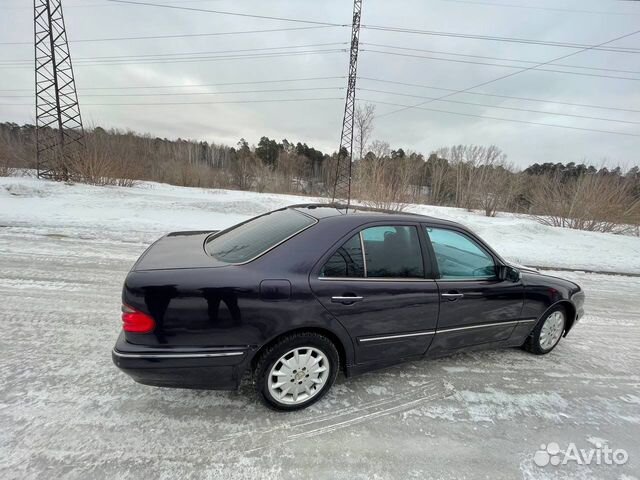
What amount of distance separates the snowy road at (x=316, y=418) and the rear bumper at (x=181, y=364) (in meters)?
0.35

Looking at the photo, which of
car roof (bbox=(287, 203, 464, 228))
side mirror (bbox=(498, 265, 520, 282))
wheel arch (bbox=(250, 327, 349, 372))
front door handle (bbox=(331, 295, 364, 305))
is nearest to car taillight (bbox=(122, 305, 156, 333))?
wheel arch (bbox=(250, 327, 349, 372))

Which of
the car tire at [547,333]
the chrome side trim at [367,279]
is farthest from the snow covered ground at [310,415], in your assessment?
the chrome side trim at [367,279]

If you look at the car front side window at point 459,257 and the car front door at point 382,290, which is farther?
the car front side window at point 459,257

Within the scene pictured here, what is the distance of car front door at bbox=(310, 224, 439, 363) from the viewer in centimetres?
229

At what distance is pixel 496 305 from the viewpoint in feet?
9.51

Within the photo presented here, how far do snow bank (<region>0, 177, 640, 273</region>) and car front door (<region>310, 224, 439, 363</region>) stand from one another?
271 inches

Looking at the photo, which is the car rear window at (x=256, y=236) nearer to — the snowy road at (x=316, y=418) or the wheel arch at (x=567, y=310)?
the snowy road at (x=316, y=418)

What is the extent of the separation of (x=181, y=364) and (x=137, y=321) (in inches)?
16.2

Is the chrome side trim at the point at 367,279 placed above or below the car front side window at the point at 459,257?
below

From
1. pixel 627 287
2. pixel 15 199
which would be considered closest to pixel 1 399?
pixel 627 287

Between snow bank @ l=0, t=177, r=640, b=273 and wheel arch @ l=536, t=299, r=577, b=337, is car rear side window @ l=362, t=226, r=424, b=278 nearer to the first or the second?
wheel arch @ l=536, t=299, r=577, b=337

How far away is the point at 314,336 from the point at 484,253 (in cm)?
191

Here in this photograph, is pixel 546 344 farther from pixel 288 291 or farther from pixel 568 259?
pixel 568 259

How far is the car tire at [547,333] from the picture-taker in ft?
10.8
